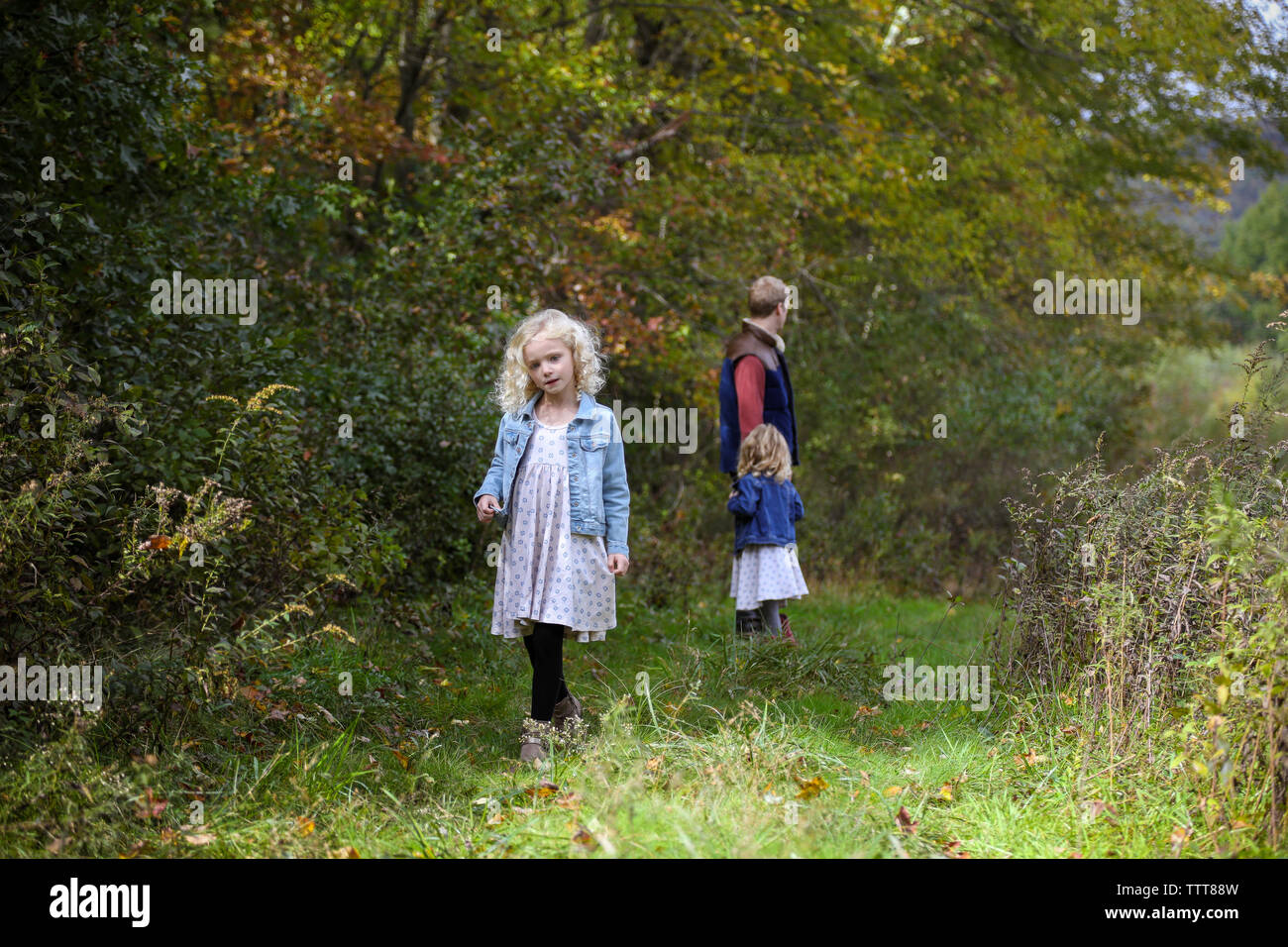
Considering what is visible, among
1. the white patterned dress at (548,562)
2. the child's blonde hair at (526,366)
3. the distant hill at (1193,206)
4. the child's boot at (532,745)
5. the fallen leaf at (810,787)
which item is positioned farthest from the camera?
the distant hill at (1193,206)

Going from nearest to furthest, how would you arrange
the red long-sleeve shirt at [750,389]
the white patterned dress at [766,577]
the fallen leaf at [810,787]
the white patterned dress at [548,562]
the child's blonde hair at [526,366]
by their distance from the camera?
the fallen leaf at [810,787] → the white patterned dress at [548,562] → the child's blonde hair at [526,366] → the white patterned dress at [766,577] → the red long-sleeve shirt at [750,389]

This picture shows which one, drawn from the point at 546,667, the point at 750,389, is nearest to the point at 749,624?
the point at 750,389

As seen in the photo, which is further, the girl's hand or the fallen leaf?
the girl's hand

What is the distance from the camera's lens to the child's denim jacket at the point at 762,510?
6402mm

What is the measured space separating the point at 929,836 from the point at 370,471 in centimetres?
470

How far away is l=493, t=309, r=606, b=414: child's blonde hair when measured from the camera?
15.8 ft

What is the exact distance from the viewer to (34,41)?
534 centimetres

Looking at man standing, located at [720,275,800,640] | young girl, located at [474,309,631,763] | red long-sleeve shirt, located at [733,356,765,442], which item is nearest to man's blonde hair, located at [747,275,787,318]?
man standing, located at [720,275,800,640]

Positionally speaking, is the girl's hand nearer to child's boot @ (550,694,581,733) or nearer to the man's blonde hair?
child's boot @ (550,694,581,733)

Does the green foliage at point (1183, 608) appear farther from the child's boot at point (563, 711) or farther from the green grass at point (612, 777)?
the child's boot at point (563, 711)

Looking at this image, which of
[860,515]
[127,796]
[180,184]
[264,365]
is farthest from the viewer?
[860,515]

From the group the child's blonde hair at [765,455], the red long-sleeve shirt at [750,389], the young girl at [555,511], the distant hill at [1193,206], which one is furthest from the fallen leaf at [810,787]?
the distant hill at [1193,206]
